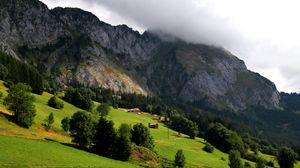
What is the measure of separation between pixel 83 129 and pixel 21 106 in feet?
57.3

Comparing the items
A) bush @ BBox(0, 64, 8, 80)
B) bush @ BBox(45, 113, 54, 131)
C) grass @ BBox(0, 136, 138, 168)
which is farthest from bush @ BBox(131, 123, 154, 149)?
bush @ BBox(0, 64, 8, 80)

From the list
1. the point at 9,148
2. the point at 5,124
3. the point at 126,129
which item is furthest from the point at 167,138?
the point at 9,148

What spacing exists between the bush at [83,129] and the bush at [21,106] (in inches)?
449

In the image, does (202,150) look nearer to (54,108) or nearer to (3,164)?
(54,108)

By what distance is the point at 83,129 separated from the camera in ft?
324

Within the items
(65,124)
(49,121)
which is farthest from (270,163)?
(49,121)

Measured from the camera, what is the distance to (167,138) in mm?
178750

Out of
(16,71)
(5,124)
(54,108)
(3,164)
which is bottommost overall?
(3,164)

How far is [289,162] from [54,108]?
110 m

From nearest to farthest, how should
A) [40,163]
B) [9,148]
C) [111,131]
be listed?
[40,163], [9,148], [111,131]

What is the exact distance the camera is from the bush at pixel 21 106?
98094 millimetres

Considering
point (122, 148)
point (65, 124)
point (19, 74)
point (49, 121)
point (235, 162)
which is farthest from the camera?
point (19, 74)

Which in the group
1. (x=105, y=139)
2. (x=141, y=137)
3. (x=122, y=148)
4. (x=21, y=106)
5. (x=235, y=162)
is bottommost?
(x=122, y=148)

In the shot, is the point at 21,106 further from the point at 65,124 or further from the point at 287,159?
the point at 287,159
